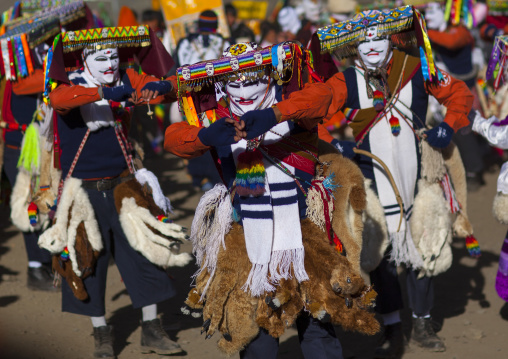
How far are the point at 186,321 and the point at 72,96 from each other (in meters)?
2.07

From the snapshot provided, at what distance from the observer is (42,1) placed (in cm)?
768

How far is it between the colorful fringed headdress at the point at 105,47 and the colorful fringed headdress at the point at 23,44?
42.5 inches

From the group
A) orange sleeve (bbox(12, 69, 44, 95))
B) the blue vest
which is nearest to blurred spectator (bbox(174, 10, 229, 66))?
orange sleeve (bbox(12, 69, 44, 95))

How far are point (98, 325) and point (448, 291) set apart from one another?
2.71 m

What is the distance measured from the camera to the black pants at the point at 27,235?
6898mm

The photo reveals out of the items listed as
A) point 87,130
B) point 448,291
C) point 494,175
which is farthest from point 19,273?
point 494,175

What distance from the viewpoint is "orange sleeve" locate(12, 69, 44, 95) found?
634cm

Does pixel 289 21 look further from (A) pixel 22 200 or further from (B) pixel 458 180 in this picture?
(B) pixel 458 180

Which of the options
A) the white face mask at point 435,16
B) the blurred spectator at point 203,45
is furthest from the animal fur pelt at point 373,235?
the white face mask at point 435,16

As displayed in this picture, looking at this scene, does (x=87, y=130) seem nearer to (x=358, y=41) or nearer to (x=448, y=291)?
(x=358, y=41)

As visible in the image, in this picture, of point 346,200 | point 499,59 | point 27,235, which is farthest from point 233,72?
point 27,235

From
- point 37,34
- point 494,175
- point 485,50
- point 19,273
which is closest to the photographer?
point 37,34

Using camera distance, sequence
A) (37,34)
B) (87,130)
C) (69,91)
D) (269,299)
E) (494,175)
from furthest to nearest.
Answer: (494,175)
(37,34)
(87,130)
(69,91)
(269,299)

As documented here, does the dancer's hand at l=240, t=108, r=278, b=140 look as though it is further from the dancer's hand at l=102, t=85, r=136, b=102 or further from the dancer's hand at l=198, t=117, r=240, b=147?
the dancer's hand at l=102, t=85, r=136, b=102
